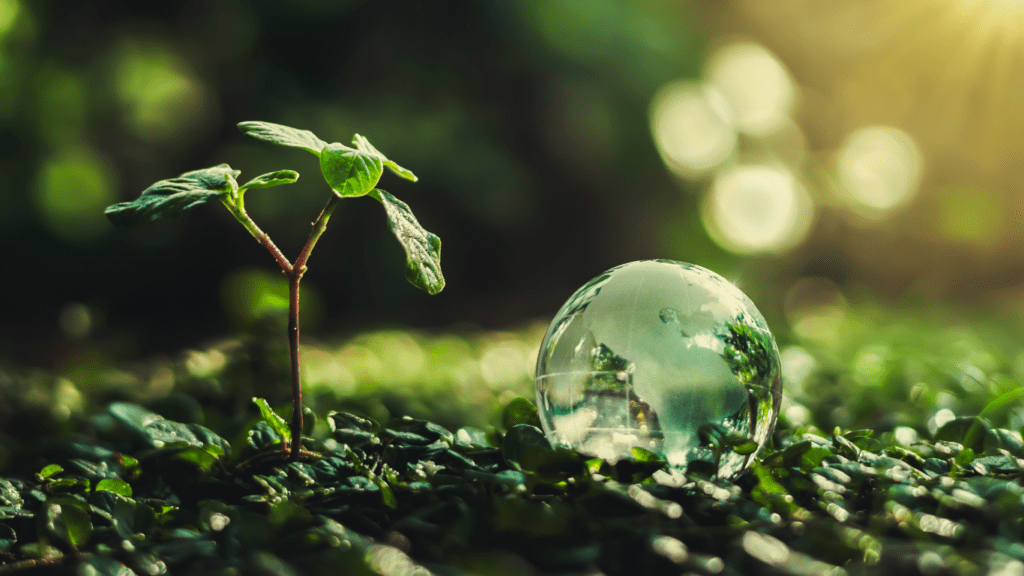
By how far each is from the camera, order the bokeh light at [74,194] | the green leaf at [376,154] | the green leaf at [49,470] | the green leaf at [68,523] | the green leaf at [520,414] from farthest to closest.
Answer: the bokeh light at [74,194]
the green leaf at [520,414]
the green leaf at [49,470]
the green leaf at [376,154]
the green leaf at [68,523]

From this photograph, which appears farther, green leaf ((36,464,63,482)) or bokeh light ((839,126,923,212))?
bokeh light ((839,126,923,212))

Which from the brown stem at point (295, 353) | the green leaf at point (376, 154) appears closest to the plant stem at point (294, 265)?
the brown stem at point (295, 353)

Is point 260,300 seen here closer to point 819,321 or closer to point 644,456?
point 644,456

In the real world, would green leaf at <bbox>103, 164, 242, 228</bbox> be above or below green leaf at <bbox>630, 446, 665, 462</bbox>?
below

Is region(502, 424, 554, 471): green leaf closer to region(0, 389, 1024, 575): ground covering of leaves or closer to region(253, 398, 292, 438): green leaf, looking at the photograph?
region(0, 389, 1024, 575): ground covering of leaves

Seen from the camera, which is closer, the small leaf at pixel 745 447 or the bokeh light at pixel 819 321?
the small leaf at pixel 745 447

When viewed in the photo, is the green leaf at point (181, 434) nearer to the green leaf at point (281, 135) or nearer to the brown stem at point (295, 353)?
the brown stem at point (295, 353)

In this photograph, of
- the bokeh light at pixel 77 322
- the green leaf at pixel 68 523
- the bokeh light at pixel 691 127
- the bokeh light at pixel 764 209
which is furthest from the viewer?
the bokeh light at pixel 764 209

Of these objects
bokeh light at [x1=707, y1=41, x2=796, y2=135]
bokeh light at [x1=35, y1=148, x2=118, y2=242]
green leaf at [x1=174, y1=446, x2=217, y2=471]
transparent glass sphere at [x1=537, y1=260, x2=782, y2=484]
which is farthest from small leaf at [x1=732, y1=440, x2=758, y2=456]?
bokeh light at [x1=707, y1=41, x2=796, y2=135]
